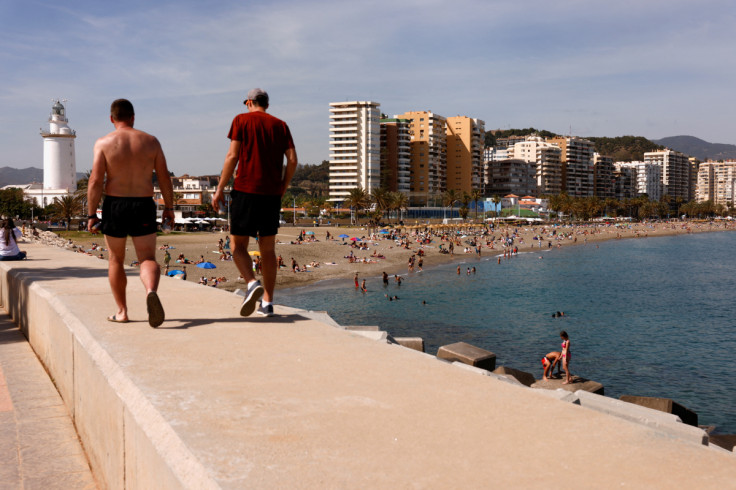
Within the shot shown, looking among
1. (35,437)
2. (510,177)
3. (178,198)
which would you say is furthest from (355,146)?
(35,437)

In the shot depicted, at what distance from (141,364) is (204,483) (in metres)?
1.60

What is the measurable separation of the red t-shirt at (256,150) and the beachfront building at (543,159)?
639ft

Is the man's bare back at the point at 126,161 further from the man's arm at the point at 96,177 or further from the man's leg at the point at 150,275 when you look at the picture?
the man's leg at the point at 150,275

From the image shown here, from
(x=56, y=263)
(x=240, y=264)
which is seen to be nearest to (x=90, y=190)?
(x=240, y=264)

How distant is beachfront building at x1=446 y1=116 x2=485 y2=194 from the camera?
16225 cm

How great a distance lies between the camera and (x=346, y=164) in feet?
465

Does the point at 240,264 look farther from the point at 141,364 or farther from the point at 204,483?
the point at 204,483

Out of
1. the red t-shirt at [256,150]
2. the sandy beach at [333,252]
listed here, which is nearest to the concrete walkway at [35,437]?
the red t-shirt at [256,150]

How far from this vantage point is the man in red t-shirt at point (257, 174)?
505 cm

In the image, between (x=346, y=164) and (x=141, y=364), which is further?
(x=346, y=164)

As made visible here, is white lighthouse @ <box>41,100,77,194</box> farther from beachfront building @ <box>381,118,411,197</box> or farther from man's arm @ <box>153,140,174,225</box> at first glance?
man's arm @ <box>153,140,174,225</box>

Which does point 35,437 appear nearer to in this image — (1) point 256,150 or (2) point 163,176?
(2) point 163,176

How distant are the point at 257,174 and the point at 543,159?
7826 inches

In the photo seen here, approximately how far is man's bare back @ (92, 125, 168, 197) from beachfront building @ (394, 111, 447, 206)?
147321 mm
